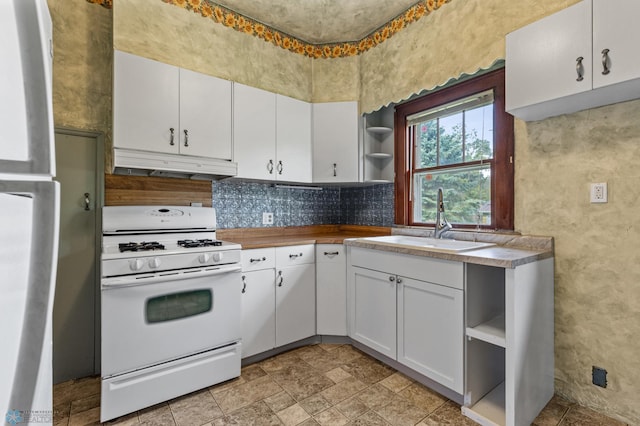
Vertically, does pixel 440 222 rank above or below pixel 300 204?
below

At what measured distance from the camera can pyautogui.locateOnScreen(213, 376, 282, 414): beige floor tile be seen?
183 cm

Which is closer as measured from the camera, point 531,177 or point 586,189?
point 586,189

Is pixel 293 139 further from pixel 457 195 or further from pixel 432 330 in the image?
pixel 432 330

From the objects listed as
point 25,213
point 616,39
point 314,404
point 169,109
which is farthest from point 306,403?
point 616,39

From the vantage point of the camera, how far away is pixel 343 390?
1962 millimetres

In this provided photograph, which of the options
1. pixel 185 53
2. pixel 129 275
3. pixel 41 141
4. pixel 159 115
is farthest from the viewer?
pixel 185 53

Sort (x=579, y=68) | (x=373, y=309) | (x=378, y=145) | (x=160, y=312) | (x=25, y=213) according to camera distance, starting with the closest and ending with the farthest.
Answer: (x=25, y=213) → (x=579, y=68) → (x=160, y=312) → (x=373, y=309) → (x=378, y=145)

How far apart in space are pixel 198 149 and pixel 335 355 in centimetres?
191

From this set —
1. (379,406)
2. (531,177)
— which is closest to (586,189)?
(531,177)

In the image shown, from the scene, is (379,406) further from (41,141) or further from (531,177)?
(41,141)

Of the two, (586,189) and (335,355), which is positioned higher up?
(586,189)

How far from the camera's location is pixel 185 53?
7.56 feet

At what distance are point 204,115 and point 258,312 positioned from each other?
1553mm

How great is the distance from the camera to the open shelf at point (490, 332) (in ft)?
5.25
